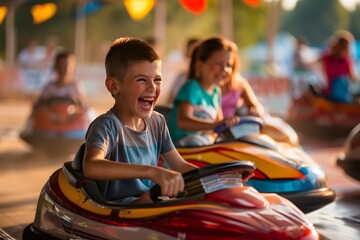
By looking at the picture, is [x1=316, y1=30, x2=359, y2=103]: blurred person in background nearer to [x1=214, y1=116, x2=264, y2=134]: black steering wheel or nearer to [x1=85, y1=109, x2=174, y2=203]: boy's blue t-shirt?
[x1=214, y1=116, x2=264, y2=134]: black steering wheel

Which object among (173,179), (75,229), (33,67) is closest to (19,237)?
(75,229)

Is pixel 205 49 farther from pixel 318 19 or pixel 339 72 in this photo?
pixel 318 19

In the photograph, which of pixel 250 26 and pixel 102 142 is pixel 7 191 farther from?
pixel 250 26

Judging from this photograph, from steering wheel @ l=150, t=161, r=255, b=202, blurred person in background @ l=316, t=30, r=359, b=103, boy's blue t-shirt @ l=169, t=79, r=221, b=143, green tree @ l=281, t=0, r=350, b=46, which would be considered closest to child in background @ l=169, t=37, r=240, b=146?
boy's blue t-shirt @ l=169, t=79, r=221, b=143

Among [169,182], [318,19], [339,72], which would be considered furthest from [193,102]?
[318,19]

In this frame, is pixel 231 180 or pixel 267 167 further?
pixel 267 167

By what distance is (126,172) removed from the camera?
2.86 m

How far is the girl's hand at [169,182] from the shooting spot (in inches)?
108

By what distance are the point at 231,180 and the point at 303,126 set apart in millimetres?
7279

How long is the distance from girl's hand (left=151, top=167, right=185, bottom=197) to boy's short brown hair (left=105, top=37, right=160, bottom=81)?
22.1 inches

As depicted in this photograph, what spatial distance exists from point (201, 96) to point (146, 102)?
6.54 feet

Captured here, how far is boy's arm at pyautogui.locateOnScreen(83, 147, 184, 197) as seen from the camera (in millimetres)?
2746

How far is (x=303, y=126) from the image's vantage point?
10.1 meters

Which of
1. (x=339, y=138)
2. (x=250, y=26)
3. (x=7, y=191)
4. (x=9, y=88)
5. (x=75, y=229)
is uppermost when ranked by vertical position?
(x=250, y=26)
